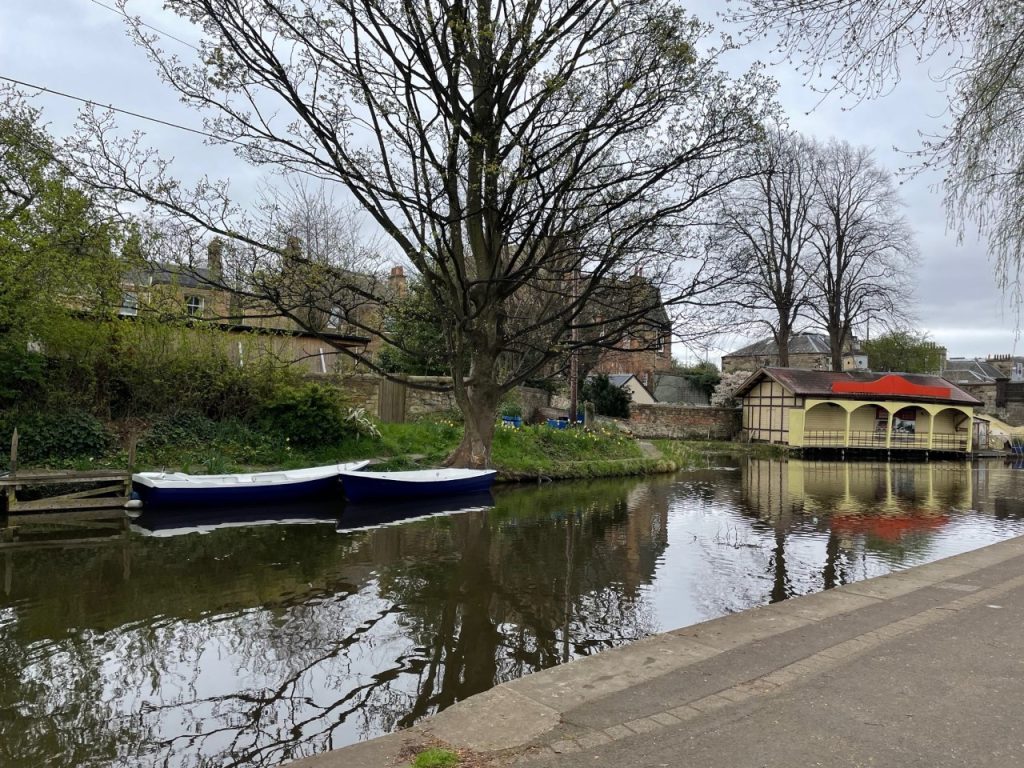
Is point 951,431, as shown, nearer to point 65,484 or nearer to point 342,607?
point 342,607

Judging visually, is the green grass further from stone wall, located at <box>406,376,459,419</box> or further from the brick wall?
the brick wall

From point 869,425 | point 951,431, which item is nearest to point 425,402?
point 869,425

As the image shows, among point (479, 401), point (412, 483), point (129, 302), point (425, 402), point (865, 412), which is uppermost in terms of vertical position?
point (129, 302)

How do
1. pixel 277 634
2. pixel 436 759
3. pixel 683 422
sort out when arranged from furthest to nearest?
Answer: pixel 683 422, pixel 277 634, pixel 436 759

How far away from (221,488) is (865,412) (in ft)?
117

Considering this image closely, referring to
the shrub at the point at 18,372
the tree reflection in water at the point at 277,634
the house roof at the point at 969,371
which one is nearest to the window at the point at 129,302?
the shrub at the point at 18,372

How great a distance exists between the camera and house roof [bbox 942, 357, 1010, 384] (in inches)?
2216

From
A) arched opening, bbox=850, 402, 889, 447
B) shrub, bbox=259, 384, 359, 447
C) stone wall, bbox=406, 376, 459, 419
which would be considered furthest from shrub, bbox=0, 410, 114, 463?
arched opening, bbox=850, 402, 889, 447

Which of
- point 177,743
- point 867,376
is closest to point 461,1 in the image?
point 177,743

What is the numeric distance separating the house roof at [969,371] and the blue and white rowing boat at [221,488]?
57.4 metres

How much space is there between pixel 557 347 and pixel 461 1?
24.7 ft

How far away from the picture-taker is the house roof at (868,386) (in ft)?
119

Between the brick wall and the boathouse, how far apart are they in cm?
288

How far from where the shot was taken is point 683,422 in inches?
1590
